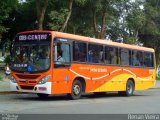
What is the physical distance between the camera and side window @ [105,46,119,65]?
76.1ft

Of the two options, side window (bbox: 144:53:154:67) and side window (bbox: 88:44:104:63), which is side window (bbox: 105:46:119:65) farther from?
side window (bbox: 144:53:154:67)

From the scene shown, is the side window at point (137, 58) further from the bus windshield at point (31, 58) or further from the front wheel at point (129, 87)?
the bus windshield at point (31, 58)

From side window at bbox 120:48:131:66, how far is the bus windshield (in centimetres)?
697

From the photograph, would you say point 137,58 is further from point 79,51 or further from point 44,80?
point 44,80

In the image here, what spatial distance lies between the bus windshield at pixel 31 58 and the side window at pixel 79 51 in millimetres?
1892

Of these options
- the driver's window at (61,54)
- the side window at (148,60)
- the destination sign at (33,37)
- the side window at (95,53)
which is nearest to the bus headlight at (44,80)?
the driver's window at (61,54)

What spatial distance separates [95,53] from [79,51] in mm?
1548

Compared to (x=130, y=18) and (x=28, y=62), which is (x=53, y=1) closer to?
(x=130, y=18)

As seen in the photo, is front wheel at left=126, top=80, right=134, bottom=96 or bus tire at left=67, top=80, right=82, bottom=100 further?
front wheel at left=126, top=80, right=134, bottom=96

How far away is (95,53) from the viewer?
2205cm

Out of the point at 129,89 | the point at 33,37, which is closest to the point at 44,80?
the point at 33,37

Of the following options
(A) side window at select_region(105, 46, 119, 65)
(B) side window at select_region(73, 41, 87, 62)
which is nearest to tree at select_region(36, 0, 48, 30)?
(A) side window at select_region(105, 46, 119, 65)

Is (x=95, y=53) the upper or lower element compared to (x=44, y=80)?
upper

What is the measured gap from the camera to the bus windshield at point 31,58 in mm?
18797
